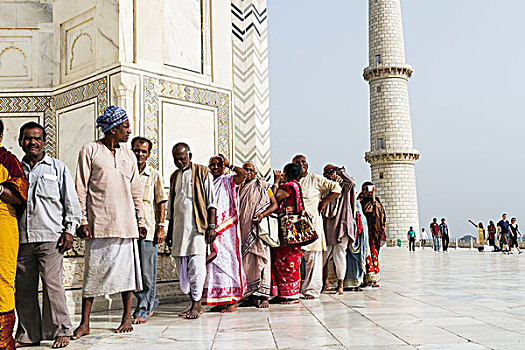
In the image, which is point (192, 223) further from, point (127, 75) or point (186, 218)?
point (127, 75)

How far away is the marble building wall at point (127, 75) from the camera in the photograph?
6.75 metres

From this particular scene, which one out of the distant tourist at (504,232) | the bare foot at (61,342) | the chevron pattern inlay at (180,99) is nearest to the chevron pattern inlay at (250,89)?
the chevron pattern inlay at (180,99)

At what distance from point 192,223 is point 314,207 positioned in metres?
1.90

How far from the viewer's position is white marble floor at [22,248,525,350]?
12.3 ft

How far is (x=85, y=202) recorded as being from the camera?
4.29m

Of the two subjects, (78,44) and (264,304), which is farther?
(78,44)

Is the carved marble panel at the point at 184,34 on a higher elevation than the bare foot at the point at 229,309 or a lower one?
higher

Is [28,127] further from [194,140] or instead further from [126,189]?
[194,140]

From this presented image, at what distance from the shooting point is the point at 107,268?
14.0ft

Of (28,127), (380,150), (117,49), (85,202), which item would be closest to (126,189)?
(85,202)

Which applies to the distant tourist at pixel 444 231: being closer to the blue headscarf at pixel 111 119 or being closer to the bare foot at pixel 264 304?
the bare foot at pixel 264 304

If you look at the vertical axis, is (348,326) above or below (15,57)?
below

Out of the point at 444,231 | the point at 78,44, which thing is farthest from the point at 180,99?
the point at 444,231

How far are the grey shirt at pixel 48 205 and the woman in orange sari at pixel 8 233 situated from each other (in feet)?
1.35
